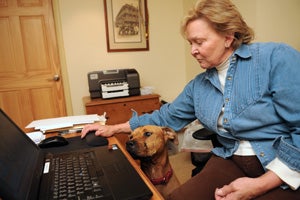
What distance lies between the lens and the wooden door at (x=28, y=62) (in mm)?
2729

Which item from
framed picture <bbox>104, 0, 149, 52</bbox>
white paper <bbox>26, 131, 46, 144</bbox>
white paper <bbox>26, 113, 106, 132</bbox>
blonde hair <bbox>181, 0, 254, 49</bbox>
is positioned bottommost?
white paper <bbox>26, 131, 46, 144</bbox>

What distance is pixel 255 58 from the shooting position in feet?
2.84

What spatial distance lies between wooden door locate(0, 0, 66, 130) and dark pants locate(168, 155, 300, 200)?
246 cm

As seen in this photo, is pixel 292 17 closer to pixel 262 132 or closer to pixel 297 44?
pixel 297 44

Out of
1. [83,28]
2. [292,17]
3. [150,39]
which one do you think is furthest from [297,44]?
[83,28]

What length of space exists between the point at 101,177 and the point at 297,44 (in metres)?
2.11

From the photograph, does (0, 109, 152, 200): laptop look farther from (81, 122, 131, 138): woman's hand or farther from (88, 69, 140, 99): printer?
(88, 69, 140, 99): printer

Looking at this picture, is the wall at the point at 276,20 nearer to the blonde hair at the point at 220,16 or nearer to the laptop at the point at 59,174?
the blonde hair at the point at 220,16

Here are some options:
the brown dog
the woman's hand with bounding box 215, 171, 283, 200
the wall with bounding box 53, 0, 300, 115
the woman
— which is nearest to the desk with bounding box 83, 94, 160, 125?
the wall with bounding box 53, 0, 300, 115

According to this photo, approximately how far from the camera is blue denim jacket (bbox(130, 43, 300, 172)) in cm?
78

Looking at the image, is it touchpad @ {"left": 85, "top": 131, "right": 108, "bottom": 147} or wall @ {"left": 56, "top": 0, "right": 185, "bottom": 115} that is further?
wall @ {"left": 56, "top": 0, "right": 185, "bottom": 115}

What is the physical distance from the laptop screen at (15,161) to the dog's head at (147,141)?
20.6 inches

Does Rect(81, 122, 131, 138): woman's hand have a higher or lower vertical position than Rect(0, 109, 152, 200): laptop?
lower

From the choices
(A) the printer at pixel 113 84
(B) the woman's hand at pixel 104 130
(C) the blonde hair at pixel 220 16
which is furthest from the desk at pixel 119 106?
(C) the blonde hair at pixel 220 16
